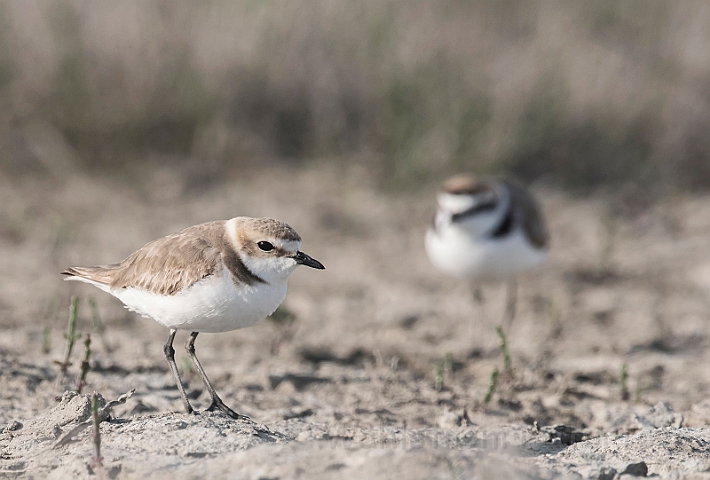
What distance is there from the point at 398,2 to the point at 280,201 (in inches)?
120

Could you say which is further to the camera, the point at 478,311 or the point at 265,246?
the point at 478,311

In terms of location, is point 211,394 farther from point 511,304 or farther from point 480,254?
point 511,304


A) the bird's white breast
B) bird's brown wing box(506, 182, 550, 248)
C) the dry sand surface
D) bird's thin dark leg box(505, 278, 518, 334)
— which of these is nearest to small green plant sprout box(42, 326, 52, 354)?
the dry sand surface

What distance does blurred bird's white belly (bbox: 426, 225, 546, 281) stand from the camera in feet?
19.7

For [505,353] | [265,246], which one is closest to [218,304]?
[265,246]

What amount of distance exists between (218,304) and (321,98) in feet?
18.2

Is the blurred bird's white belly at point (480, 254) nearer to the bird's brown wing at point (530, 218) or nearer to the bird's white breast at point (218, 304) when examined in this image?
the bird's brown wing at point (530, 218)

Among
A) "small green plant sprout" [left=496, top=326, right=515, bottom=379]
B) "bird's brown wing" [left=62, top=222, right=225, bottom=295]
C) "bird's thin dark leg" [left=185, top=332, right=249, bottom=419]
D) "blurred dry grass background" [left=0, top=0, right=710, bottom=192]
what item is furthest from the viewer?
"blurred dry grass background" [left=0, top=0, right=710, bottom=192]

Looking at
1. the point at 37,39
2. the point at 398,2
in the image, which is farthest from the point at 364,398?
the point at 398,2

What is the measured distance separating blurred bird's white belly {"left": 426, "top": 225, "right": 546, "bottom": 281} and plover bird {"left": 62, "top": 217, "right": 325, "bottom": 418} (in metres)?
2.66

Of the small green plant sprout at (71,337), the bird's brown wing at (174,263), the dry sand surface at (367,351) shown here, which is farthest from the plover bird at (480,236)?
the small green plant sprout at (71,337)

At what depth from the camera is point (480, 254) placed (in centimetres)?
600

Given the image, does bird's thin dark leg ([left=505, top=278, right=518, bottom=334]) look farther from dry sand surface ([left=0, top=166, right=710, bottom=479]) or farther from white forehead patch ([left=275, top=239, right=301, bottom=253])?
white forehead patch ([left=275, top=239, right=301, bottom=253])

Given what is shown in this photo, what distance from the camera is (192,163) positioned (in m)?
8.31
